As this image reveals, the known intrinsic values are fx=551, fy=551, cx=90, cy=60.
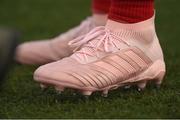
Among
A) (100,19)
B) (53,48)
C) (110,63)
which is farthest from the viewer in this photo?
(53,48)

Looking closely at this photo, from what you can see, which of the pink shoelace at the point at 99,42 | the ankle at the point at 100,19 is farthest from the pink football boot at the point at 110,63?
the ankle at the point at 100,19

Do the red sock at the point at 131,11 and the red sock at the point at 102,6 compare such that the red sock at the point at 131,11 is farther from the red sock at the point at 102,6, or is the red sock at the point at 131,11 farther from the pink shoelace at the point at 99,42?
the red sock at the point at 102,6

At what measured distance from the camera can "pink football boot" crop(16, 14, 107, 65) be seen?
6.49 feet

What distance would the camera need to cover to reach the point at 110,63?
1473 millimetres

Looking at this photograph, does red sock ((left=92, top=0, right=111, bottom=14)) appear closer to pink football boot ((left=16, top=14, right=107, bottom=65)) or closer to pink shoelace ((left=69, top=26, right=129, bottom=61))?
pink football boot ((left=16, top=14, right=107, bottom=65))

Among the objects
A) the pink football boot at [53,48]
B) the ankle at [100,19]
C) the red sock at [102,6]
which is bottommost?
the pink football boot at [53,48]

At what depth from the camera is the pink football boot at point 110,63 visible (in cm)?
142

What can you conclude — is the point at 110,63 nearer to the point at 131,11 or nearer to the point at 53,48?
the point at 131,11

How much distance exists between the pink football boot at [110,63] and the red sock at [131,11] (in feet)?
0.05

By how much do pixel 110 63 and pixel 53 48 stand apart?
0.61 meters

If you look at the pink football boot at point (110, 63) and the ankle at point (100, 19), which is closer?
the pink football boot at point (110, 63)

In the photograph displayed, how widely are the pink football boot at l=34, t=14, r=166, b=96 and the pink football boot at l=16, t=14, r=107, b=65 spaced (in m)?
0.39

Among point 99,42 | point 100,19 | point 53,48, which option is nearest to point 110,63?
point 99,42

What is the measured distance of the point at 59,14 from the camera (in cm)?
330
